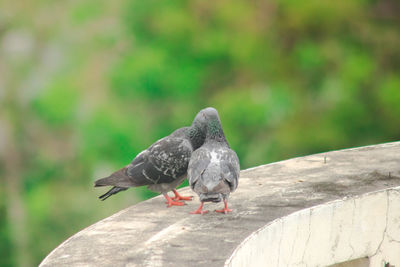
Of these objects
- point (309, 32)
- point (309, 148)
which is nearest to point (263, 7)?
point (309, 32)

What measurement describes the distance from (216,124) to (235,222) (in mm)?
659

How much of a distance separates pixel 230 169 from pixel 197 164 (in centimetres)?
18

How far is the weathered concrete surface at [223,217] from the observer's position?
3.17 meters

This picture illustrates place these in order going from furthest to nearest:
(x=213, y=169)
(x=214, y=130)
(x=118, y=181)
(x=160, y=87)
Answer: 1. (x=160, y=87)
2. (x=118, y=181)
3. (x=214, y=130)
4. (x=213, y=169)

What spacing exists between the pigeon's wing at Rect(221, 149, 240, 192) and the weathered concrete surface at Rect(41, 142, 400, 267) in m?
0.18

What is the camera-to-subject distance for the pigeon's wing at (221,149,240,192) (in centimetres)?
373

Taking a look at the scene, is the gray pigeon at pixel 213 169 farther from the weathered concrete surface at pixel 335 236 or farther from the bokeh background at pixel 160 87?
the bokeh background at pixel 160 87

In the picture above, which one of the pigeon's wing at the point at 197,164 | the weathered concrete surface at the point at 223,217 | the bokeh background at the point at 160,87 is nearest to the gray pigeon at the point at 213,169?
the pigeon's wing at the point at 197,164

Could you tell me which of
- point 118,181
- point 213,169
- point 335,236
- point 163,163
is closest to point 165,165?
point 163,163

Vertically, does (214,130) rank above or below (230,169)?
above

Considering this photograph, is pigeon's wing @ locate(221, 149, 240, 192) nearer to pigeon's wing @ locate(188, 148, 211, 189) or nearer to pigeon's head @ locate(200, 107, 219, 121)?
pigeon's wing @ locate(188, 148, 211, 189)

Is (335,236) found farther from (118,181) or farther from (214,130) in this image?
(118,181)

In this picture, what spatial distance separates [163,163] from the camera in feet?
13.9

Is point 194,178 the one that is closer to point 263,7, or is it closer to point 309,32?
point 309,32
